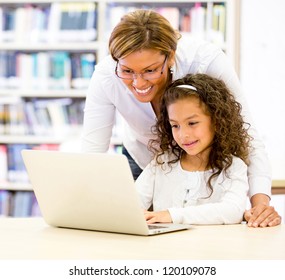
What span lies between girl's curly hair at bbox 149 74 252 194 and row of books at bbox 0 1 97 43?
88.4 inches

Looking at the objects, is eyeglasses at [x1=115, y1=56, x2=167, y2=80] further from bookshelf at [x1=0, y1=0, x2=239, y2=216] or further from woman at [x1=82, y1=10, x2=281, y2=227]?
bookshelf at [x1=0, y1=0, x2=239, y2=216]

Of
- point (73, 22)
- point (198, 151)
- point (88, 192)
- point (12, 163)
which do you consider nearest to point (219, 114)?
point (198, 151)

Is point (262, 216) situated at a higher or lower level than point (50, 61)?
lower

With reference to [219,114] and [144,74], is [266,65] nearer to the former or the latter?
[219,114]

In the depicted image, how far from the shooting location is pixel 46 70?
13.8 feet

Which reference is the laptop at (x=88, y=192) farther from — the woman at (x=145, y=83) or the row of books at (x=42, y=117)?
the row of books at (x=42, y=117)

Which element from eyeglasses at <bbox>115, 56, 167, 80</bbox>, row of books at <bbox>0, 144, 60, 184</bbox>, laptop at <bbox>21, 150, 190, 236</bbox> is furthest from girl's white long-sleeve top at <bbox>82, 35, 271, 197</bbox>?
row of books at <bbox>0, 144, 60, 184</bbox>

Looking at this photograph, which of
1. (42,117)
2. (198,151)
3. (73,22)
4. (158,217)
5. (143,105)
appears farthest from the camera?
(42,117)

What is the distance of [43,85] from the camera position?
13.7ft

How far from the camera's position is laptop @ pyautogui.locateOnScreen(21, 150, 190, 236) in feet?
4.56

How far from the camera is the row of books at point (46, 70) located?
415cm

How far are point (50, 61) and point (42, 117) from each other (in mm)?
375

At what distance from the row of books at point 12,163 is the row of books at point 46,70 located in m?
0.40

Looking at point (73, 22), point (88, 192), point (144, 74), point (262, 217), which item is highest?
point (73, 22)
